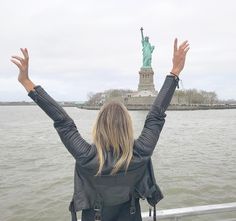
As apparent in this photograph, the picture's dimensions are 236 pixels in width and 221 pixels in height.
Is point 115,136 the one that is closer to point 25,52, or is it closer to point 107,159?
point 107,159

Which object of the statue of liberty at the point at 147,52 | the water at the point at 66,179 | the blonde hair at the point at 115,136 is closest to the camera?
the blonde hair at the point at 115,136

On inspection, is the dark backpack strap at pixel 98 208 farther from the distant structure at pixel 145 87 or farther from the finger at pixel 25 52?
the distant structure at pixel 145 87

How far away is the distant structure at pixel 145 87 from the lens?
256 ft

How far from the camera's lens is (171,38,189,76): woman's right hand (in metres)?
2.45

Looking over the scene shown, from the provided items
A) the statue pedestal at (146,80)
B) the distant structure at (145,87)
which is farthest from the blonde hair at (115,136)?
the statue pedestal at (146,80)

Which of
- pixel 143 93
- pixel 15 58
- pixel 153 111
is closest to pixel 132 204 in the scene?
pixel 153 111

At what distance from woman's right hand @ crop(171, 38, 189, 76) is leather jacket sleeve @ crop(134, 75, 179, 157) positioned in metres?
0.06

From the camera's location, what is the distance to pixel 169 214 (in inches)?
125

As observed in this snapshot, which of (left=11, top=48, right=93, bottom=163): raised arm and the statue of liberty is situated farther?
the statue of liberty

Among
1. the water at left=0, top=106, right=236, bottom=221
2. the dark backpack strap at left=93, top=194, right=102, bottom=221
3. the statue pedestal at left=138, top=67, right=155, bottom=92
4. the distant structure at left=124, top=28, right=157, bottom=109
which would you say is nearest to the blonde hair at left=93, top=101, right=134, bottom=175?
the dark backpack strap at left=93, top=194, right=102, bottom=221

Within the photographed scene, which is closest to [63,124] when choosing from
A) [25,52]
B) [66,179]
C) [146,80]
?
[25,52]

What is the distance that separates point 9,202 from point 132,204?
7639 millimetres

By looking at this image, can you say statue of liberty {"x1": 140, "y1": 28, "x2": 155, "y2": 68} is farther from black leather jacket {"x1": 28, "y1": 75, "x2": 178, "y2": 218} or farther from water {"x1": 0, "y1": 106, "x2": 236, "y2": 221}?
black leather jacket {"x1": 28, "y1": 75, "x2": 178, "y2": 218}

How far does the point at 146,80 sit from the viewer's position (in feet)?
272
